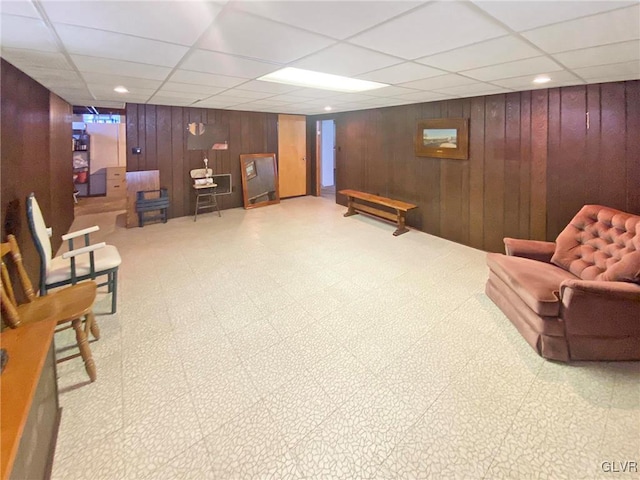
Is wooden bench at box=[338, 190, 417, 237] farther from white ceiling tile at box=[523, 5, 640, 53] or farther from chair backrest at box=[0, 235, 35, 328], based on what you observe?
chair backrest at box=[0, 235, 35, 328]

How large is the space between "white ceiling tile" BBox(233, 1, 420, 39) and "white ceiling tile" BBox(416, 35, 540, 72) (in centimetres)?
84

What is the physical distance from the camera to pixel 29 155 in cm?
303

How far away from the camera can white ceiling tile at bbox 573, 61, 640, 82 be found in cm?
259

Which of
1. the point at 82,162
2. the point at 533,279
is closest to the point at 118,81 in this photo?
the point at 533,279

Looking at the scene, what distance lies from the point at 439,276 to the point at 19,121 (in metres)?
4.28

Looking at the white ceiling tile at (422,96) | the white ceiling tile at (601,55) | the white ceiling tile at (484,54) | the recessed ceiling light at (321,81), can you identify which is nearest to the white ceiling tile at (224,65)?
the recessed ceiling light at (321,81)

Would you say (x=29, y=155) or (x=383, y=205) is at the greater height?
(x=29, y=155)

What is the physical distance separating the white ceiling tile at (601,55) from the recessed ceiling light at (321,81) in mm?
1665

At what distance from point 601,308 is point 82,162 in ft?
33.7

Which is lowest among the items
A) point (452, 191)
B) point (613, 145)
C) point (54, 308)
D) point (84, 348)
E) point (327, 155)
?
point (84, 348)

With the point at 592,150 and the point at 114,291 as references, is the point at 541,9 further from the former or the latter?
the point at 114,291

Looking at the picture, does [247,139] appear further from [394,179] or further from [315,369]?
[315,369]

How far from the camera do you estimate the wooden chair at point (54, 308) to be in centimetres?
183

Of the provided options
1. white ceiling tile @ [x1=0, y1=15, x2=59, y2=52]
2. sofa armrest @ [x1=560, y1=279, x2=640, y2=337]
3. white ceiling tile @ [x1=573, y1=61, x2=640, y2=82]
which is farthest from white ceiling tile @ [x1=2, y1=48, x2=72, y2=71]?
white ceiling tile @ [x1=573, y1=61, x2=640, y2=82]
